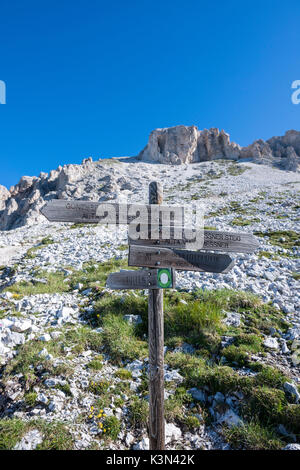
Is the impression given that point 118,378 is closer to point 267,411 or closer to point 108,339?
point 108,339

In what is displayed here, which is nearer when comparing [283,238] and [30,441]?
[30,441]

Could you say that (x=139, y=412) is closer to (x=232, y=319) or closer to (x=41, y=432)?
(x=41, y=432)

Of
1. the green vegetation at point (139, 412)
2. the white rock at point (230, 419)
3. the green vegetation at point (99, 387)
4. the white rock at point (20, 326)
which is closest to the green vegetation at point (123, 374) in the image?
the green vegetation at point (99, 387)

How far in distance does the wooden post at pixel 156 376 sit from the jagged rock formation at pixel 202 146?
106825 millimetres

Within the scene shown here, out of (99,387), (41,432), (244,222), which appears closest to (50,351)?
(99,387)

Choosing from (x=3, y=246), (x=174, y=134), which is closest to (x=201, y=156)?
(x=174, y=134)

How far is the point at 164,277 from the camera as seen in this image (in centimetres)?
362

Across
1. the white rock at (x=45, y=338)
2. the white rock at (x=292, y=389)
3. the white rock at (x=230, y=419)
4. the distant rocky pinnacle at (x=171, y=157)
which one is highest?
the distant rocky pinnacle at (x=171, y=157)

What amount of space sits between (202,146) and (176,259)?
126m

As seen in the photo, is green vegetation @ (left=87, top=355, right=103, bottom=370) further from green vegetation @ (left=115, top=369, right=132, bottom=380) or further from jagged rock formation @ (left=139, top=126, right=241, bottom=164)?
jagged rock formation @ (left=139, top=126, right=241, bottom=164)

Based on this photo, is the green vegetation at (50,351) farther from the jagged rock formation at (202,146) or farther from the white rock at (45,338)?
the jagged rock formation at (202,146)

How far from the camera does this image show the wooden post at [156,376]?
11.6ft
